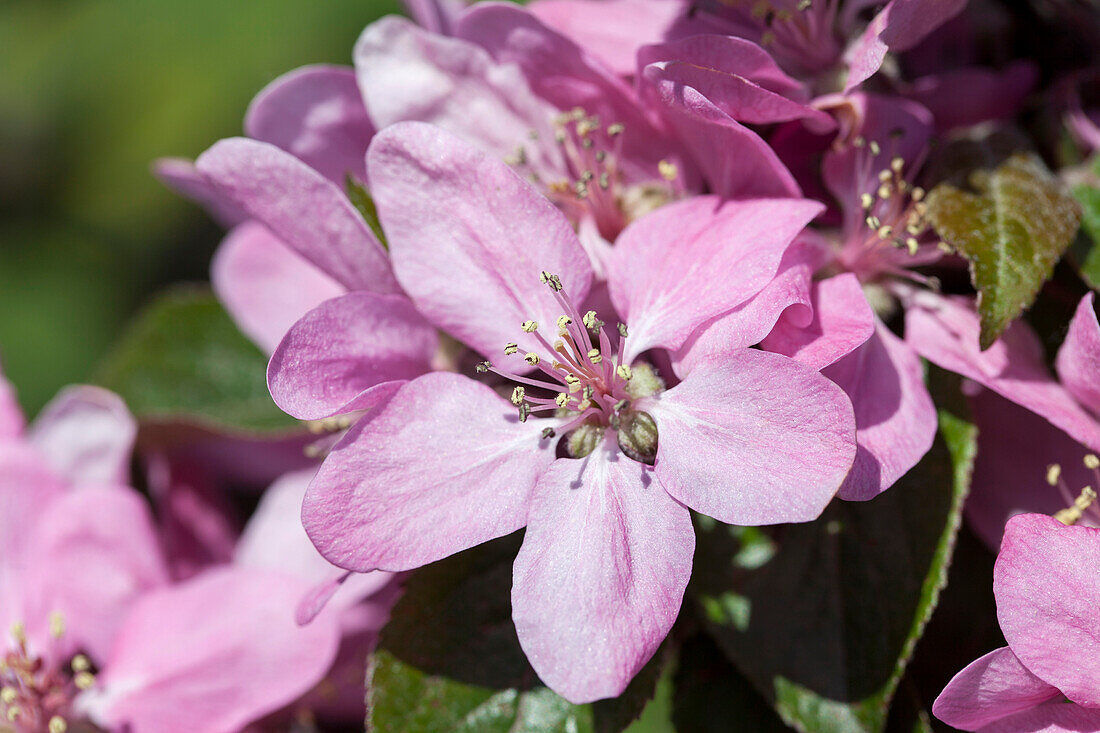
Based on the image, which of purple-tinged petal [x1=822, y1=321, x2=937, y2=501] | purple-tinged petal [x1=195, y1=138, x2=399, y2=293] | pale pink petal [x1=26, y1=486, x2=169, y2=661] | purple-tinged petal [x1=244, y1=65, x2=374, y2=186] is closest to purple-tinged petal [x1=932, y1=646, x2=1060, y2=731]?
purple-tinged petal [x1=822, y1=321, x2=937, y2=501]

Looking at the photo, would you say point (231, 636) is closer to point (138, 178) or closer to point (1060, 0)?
point (1060, 0)

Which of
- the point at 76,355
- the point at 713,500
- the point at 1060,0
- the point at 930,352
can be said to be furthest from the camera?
the point at 76,355

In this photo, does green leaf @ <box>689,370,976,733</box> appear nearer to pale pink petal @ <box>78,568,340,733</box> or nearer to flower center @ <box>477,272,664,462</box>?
flower center @ <box>477,272,664,462</box>

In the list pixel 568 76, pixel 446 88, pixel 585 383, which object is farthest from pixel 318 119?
pixel 585 383

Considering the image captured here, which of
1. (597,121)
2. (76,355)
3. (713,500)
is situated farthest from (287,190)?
(76,355)

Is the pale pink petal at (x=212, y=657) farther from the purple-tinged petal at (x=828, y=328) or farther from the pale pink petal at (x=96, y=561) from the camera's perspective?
the purple-tinged petal at (x=828, y=328)

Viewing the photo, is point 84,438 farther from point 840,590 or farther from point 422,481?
point 840,590

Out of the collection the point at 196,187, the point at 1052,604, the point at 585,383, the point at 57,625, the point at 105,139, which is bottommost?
the point at 105,139
